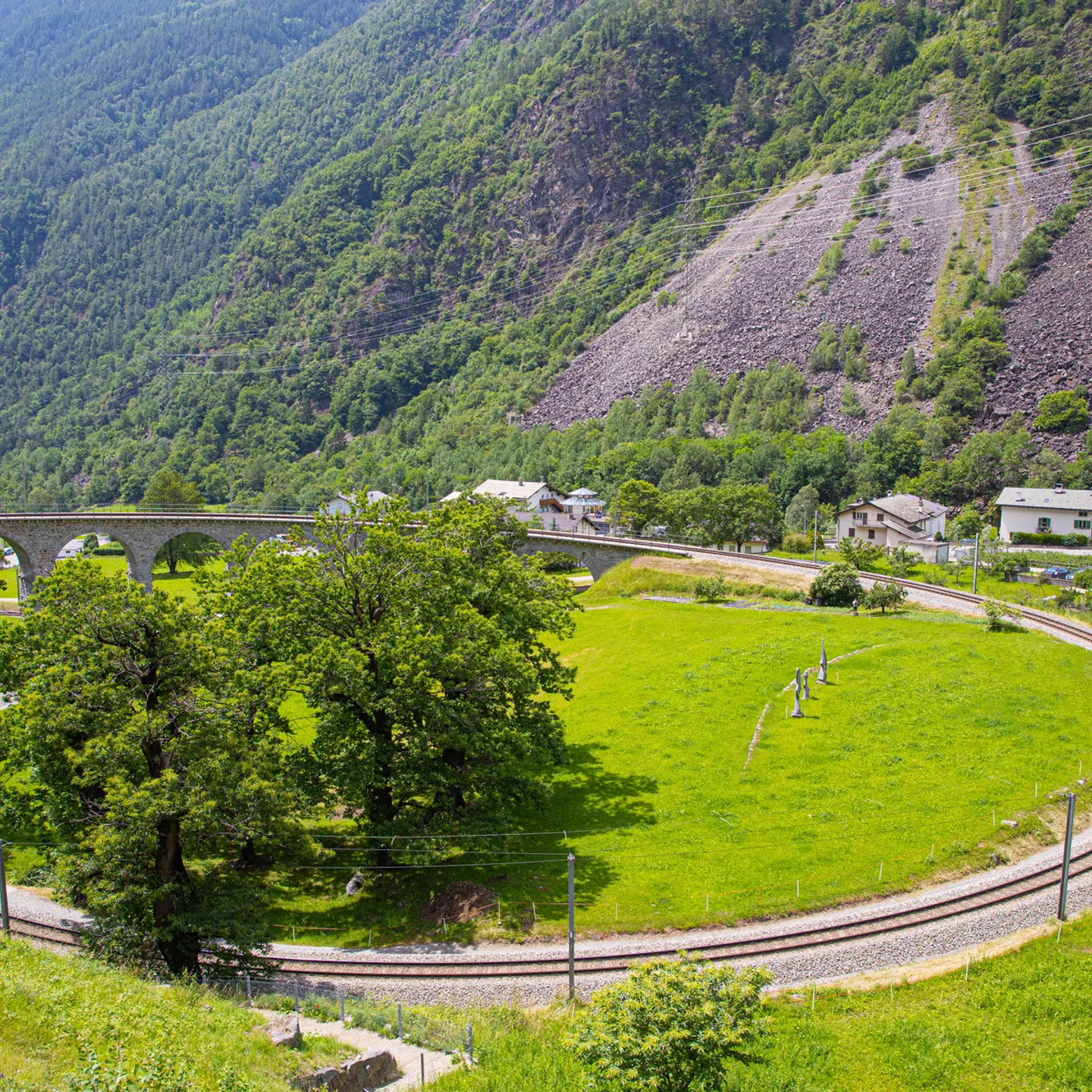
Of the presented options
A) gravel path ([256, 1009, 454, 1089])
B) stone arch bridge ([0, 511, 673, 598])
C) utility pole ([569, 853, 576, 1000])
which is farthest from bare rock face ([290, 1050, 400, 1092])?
stone arch bridge ([0, 511, 673, 598])

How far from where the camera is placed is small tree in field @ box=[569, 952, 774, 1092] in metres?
18.6

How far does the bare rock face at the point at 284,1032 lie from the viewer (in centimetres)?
2051

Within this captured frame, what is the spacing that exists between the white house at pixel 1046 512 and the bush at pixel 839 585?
40392 millimetres

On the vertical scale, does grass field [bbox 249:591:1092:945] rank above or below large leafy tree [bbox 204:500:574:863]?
below

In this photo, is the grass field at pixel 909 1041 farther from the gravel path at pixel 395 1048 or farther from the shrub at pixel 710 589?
the shrub at pixel 710 589

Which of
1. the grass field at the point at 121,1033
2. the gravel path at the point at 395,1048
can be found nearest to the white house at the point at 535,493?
the gravel path at the point at 395,1048

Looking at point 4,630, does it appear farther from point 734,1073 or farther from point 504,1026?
point 734,1073

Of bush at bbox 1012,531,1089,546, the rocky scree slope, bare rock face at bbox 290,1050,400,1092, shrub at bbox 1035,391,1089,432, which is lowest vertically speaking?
bush at bbox 1012,531,1089,546

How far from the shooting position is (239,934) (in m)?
25.3

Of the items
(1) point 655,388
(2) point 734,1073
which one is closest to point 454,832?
(2) point 734,1073

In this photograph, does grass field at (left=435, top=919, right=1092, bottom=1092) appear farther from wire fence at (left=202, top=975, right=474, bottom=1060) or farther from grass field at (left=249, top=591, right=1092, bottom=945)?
grass field at (left=249, top=591, right=1092, bottom=945)

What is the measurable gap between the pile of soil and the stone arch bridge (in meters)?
54.7

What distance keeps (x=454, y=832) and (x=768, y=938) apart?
35.6ft

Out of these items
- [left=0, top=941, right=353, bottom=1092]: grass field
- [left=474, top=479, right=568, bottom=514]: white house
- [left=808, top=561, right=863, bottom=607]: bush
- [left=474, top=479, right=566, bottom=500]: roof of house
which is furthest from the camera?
[left=474, top=479, right=566, bottom=500]: roof of house
